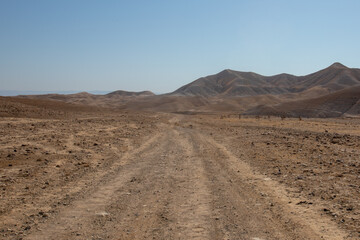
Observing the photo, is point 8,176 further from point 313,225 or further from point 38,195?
point 313,225

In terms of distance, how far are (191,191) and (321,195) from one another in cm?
316

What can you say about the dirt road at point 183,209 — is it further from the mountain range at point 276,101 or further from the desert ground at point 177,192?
the mountain range at point 276,101

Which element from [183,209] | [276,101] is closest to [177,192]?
[183,209]

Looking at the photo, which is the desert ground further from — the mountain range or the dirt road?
the mountain range

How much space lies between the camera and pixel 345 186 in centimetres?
815

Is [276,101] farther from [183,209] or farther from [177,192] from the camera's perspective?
[183,209]

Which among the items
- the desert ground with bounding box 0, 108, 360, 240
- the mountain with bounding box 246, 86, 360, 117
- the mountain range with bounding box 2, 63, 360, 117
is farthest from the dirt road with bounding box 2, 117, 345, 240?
the mountain range with bounding box 2, 63, 360, 117

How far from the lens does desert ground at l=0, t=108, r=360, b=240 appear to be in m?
5.54

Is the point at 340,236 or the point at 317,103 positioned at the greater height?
the point at 317,103

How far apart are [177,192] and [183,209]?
4.19 feet

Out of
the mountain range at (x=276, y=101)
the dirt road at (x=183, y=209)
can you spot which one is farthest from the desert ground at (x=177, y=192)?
the mountain range at (x=276, y=101)

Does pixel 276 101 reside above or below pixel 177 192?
above

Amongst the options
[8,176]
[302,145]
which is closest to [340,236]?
[8,176]

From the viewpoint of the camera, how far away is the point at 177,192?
25.6 feet
